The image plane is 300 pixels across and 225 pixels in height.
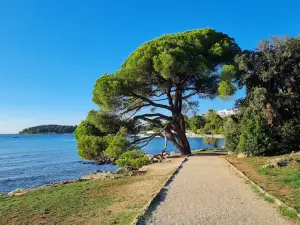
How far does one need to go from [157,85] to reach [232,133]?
6848 millimetres

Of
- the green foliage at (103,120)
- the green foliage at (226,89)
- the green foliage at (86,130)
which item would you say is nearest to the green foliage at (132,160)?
the green foliage at (103,120)

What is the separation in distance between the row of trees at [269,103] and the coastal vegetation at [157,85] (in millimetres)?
1522

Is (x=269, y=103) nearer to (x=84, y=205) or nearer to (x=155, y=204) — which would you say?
(x=155, y=204)

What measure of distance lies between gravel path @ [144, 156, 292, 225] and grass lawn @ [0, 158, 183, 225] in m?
0.68

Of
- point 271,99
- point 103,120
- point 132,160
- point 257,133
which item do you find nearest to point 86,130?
point 103,120

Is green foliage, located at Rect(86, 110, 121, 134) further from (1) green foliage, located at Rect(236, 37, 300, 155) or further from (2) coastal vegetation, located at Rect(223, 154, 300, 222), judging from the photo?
(2) coastal vegetation, located at Rect(223, 154, 300, 222)

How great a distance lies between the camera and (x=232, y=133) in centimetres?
2148

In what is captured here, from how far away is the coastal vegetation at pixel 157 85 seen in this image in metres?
21.3

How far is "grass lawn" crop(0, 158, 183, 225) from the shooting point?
7.65m

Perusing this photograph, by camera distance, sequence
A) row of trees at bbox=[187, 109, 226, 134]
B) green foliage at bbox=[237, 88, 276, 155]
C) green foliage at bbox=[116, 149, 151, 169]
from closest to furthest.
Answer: green foliage at bbox=[116, 149, 151, 169]
green foliage at bbox=[237, 88, 276, 155]
row of trees at bbox=[187, 109, 226, 134]

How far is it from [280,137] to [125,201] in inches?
550

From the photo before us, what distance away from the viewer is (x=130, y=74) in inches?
887

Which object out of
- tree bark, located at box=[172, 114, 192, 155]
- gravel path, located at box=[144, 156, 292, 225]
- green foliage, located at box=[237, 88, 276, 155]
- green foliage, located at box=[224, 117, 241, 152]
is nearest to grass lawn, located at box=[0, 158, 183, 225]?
gravel path, located at box=[144, 156, 292, 225]

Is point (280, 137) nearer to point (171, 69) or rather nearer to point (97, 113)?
point (171, 69)
